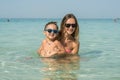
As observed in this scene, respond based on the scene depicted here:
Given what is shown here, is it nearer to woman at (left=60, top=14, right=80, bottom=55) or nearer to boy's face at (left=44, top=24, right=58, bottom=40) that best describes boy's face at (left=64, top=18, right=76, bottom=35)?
woman at (left=60, top=14, right=80, bottom=55)

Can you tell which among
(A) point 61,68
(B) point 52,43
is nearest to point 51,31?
(B) point 52,43

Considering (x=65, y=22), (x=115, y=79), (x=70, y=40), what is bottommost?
(x=115, y=79)

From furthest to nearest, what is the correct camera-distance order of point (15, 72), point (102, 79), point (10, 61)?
point (10, 61)
point (15, 72)
point (102, 79)

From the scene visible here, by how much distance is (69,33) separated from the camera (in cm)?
691

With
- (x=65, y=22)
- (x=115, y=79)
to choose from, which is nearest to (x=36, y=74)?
(x=115, y=79)

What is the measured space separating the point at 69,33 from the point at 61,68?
4.34 ft

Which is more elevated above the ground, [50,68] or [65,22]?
[65,22]

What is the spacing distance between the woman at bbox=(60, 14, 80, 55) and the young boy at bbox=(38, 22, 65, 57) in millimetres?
277

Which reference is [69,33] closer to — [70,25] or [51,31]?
[70,25]

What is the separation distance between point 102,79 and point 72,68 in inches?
37.0

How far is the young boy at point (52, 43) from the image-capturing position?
663 centimetres

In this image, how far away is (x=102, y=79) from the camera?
5.02 metres

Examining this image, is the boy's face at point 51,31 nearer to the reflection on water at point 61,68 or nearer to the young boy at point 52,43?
the young boy at point 52,43

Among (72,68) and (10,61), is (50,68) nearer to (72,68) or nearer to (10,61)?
(72,68)
